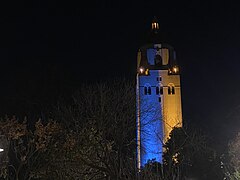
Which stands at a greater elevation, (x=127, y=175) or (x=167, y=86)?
(x=167, y=86)

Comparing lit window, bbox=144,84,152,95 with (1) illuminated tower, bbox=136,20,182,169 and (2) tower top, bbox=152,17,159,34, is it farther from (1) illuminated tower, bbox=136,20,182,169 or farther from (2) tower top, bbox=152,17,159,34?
(2) tower top, bbox=152,17,159,34

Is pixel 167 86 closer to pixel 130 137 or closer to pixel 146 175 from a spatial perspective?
pixel 130 137

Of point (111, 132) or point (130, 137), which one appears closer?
point (111, 132)

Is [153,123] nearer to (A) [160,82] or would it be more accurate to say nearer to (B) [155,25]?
(A) [160,82]

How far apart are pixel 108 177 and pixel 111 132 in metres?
6.16

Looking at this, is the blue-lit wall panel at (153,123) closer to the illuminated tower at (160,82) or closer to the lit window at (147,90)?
the illuminated tower at (160,82)

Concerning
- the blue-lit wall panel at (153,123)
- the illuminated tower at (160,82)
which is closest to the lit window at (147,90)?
the illuminated tower at (160,82)

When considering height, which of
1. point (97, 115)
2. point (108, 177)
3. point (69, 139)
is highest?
point (97, 115)

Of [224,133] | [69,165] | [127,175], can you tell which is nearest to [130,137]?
[69,165]

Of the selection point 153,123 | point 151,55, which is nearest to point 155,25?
point 151,55

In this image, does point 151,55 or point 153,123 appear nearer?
point 153,123

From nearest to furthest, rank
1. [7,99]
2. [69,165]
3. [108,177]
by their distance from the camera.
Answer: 1. [108,177]
2. [69,165]
3. [7,99]

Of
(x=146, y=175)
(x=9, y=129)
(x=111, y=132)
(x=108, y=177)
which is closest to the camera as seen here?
(x=108, y=177)

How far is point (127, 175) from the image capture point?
12.9 metres
